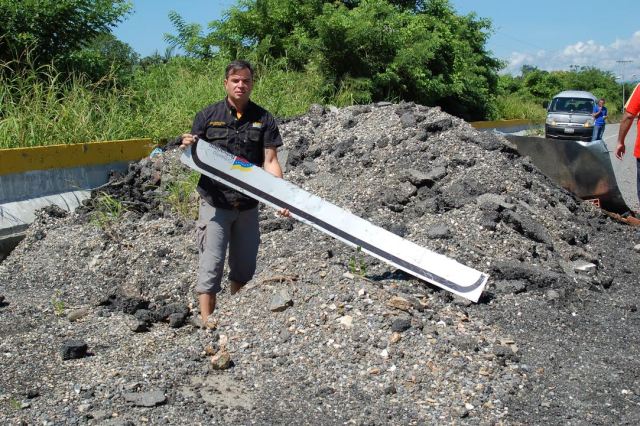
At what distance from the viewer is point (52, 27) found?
10102 millimetres

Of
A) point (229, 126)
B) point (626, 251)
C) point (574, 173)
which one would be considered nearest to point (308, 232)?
point (229, 126)

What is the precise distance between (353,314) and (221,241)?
94 centimetres

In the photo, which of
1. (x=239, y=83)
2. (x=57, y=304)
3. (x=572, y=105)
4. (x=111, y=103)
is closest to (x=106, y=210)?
(x=57, y=304)

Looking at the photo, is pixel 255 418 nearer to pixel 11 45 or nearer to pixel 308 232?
pixel 308 232

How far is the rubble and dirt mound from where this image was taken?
378 centimetres

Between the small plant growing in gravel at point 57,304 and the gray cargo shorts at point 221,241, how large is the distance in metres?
1.16

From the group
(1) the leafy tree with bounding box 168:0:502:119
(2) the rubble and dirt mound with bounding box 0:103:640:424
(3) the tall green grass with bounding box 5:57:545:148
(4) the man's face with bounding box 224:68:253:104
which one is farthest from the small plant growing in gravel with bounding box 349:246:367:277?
(1) the leafy tree with bounding box 168:0:502:119

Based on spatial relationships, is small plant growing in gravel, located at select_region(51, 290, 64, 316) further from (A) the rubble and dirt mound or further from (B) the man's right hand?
(B) the man's right hand

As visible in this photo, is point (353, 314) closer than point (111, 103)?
Yes

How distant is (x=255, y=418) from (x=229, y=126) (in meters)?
1.88

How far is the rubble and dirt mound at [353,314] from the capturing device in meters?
3.78

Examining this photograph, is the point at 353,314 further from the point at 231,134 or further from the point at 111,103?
the point at 111,103

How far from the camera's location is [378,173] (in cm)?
747

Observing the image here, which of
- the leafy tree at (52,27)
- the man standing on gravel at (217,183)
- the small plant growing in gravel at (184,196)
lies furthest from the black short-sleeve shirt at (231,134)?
the leafy tree at (52,27)
